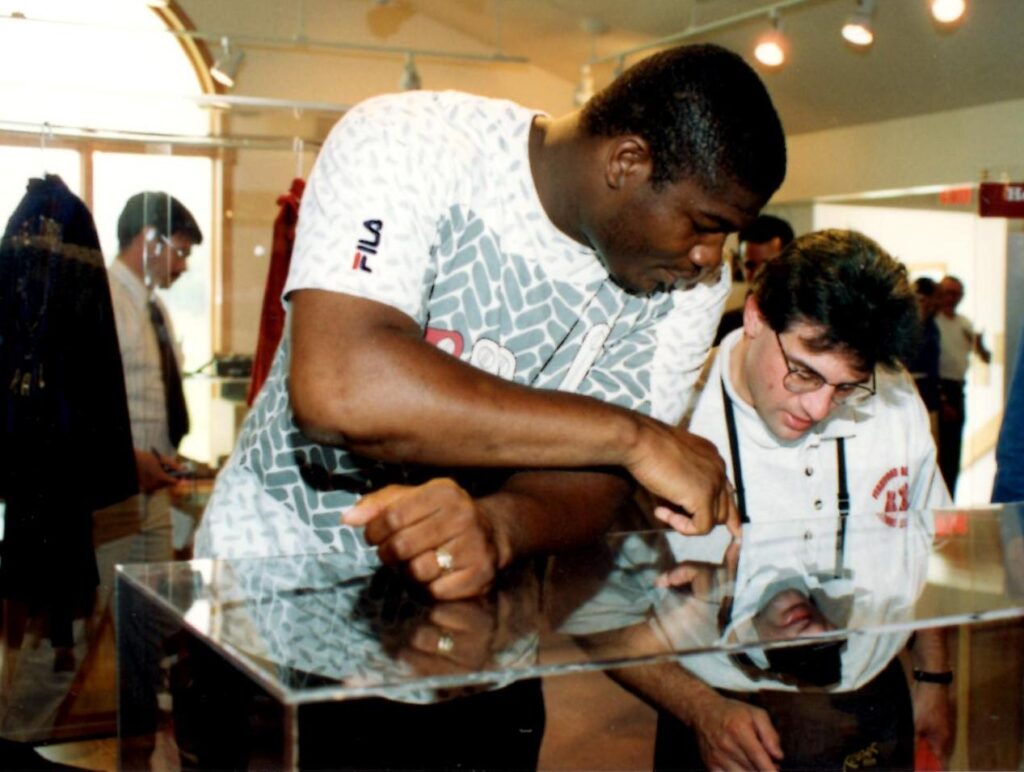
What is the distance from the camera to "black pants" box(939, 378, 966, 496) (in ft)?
19.9

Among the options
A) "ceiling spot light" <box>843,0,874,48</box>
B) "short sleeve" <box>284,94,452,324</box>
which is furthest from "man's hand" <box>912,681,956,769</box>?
"ceiling spot light" <box>843,0,874,48</box>

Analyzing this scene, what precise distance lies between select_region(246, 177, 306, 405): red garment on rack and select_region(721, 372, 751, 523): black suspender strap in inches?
85.7

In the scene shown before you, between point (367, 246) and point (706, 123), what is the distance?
338mm

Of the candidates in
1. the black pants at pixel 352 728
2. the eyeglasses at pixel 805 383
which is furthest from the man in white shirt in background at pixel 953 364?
the black pants at pixel 352 728

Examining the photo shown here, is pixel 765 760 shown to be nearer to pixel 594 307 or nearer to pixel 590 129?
pixel 594 307

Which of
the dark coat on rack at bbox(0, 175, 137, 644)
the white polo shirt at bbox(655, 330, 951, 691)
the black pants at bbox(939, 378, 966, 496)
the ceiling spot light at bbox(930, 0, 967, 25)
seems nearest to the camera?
the white polo shirt at bbox(655, 330, 951, 691)

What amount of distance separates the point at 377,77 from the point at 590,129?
6.91m

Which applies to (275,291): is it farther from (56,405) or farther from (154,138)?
(56,405)

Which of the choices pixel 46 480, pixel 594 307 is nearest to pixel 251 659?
pixel 594 307

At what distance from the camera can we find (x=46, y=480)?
3.40 meters

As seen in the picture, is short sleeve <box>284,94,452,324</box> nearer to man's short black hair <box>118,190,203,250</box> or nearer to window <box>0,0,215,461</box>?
window <box>0,0,215,461</box>

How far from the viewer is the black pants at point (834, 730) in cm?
95

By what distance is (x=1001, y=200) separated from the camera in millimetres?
5152

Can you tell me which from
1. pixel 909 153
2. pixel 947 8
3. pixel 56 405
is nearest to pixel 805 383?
pixel 56 405
